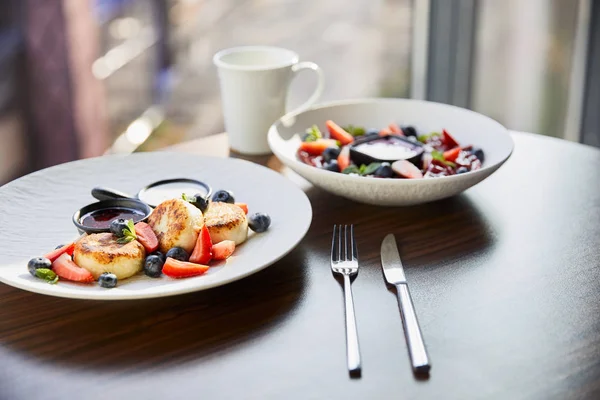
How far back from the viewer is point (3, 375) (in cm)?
91

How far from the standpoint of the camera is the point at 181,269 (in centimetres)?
106

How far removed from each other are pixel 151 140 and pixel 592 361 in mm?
Result: 2753

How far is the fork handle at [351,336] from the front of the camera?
91 cm

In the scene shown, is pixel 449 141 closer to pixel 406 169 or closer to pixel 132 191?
pixel 406 169

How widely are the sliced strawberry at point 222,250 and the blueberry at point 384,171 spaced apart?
36 cm

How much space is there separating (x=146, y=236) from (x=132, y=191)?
0.93 ft

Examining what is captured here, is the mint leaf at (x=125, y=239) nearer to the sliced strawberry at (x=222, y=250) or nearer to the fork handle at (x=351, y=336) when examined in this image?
the sliced strawberry at (x=222, y=250)

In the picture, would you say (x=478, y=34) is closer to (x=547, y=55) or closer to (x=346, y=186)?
(x=547, y=55)

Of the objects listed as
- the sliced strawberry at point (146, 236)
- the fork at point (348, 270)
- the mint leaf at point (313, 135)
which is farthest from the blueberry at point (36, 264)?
the mint leaf at point (313, 135)

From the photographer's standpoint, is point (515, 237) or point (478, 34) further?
point (478, 34)

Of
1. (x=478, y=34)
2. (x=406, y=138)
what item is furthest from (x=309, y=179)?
(x=478, y=34)

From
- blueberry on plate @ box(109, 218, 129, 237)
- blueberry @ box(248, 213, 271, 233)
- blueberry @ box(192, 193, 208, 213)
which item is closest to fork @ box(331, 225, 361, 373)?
blueberry @ box(248, 213, 271, 233)

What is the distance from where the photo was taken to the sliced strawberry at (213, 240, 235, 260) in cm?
112

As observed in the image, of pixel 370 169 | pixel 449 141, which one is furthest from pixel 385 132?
pixel 370 169
